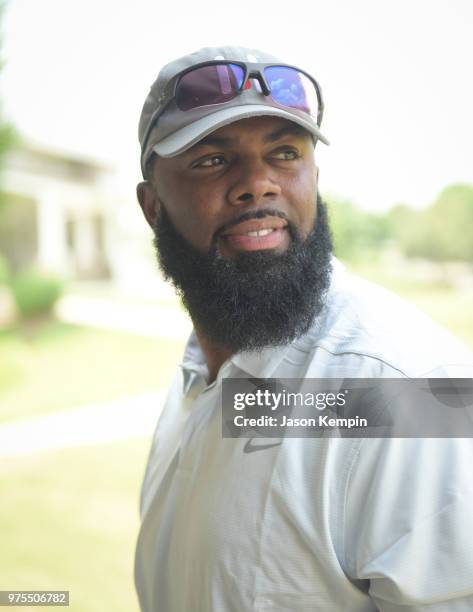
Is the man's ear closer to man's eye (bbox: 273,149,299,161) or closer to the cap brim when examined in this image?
the cap brim

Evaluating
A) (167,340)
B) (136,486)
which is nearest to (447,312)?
(167,340)

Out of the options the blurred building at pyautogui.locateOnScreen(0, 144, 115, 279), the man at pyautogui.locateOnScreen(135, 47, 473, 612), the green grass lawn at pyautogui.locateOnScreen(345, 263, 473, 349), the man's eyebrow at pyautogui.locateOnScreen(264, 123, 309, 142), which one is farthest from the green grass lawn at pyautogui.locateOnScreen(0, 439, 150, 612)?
the blurred building at pyautogui.locateOnScreen(0, 144, 115, 279)

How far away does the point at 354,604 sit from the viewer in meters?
1.03

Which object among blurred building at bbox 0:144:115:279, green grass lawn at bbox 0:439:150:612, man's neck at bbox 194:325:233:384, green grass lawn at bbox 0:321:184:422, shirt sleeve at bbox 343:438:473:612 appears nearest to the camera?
shirt sleeve at bbox 343:438:473:612

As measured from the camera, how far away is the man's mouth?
1.32 meters

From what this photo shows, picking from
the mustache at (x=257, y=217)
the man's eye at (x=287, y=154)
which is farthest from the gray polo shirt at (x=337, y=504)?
the man's eye at (x=287, y=154)

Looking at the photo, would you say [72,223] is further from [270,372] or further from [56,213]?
[270,372]

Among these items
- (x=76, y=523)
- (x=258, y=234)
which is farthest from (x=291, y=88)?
(x=76, y=523)

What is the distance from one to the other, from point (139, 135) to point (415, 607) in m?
1.22

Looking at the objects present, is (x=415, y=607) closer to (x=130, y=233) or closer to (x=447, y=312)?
(x=447, y=312)

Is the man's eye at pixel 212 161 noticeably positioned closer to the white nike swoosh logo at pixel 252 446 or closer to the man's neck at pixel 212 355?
the man's neck at pixel 212 355

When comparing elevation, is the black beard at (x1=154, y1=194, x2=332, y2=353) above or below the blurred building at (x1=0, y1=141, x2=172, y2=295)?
below

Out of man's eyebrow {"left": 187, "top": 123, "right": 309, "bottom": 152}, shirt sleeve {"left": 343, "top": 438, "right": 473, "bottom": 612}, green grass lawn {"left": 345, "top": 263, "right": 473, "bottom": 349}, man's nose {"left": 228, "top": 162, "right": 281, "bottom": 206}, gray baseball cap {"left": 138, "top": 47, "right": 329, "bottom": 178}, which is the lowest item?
shirt sleeve {"left": 343, "top": 438, "right": 473, "bottom": 612}

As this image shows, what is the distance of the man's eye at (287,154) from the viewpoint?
1.34m
